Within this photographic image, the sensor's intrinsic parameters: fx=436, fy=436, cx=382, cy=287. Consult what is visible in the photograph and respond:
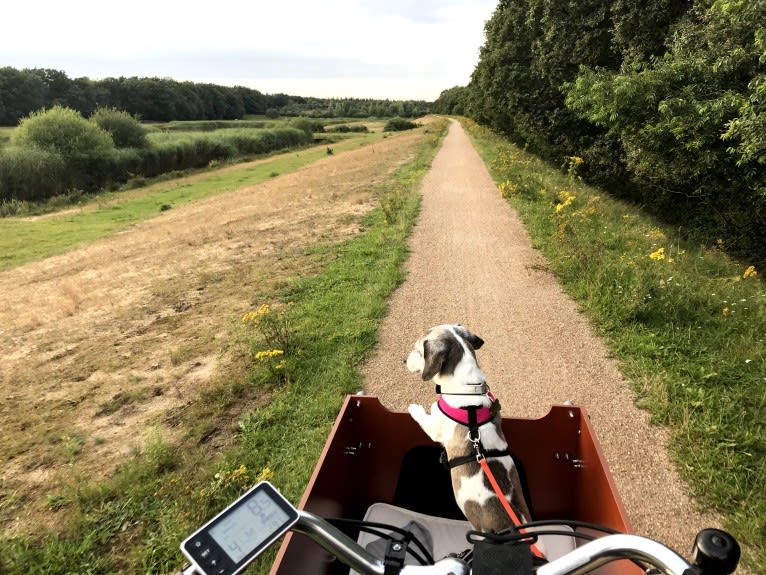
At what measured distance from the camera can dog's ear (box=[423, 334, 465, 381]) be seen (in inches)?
124

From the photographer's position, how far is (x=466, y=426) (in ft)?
9.21

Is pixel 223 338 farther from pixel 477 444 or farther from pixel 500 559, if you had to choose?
pixel 500 559

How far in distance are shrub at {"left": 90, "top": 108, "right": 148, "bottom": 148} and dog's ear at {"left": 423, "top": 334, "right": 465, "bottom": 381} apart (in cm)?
4602

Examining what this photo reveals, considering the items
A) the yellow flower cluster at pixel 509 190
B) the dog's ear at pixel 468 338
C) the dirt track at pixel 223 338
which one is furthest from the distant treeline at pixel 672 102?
the dog's ear at pixel 468 338

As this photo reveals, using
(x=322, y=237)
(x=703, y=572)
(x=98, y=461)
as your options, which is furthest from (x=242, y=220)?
(x=703, y=572)

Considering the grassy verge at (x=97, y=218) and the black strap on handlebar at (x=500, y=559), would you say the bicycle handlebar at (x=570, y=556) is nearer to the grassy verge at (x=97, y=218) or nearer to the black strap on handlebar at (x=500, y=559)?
the black strap on handlebar at (x=500, y=559)

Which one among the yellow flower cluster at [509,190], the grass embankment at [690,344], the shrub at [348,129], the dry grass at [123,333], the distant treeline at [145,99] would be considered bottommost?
the dry grass at [123,333]

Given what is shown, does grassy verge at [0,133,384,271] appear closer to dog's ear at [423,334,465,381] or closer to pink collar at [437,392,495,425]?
dog's ear at [423,334,465,381]

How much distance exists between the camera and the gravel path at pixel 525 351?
12.3 ft

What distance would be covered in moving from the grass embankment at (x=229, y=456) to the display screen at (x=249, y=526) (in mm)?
2377

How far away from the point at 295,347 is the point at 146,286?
618 cm

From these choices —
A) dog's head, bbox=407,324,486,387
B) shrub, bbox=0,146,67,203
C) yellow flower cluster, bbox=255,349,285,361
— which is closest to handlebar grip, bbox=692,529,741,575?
dog's head, bbox=407,324,486,387

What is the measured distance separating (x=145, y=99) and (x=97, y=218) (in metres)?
70.6

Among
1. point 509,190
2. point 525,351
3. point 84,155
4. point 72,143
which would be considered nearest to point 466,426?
point 525,351
